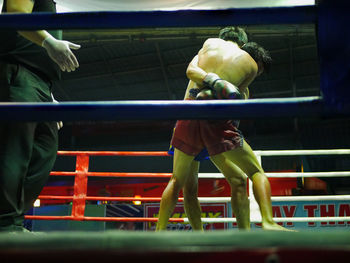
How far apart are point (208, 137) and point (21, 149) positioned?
119 centimetres

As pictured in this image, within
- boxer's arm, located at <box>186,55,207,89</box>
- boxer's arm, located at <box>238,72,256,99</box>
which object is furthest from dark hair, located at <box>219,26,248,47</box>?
boxer's arm, located at <box>186,55,207,89</box>

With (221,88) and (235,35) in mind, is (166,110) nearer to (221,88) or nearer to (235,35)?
(221,88)

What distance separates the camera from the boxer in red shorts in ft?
7.96

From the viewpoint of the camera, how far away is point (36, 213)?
28.2ft

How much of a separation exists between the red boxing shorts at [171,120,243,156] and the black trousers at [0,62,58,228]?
34.6 inches

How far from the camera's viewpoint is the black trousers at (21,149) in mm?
1533

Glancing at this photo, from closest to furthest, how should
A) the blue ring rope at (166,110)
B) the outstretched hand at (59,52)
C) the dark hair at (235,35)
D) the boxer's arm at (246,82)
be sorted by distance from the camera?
the blue ring rope at (166,110), the outstretched hand at (59,52), the boxer's arm at (246,82), the dark hair at (235,35)

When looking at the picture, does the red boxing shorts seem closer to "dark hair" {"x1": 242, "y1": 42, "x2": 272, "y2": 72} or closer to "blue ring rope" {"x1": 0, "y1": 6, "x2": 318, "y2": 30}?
"dark hair" {"x1": 242, "y1": 42, "x2": 272, "y2": 72}

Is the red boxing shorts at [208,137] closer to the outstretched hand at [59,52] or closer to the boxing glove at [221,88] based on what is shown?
the boxing glove at [221,88]

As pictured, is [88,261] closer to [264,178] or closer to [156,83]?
[264,178]

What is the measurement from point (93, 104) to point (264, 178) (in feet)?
5.07

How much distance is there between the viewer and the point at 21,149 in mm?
1586

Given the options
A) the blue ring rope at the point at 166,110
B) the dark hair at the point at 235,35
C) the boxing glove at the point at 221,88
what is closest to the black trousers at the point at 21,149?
the blue ring rope at the point at 166,110

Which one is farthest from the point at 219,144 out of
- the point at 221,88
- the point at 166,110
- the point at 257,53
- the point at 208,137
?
the point at 166,110
